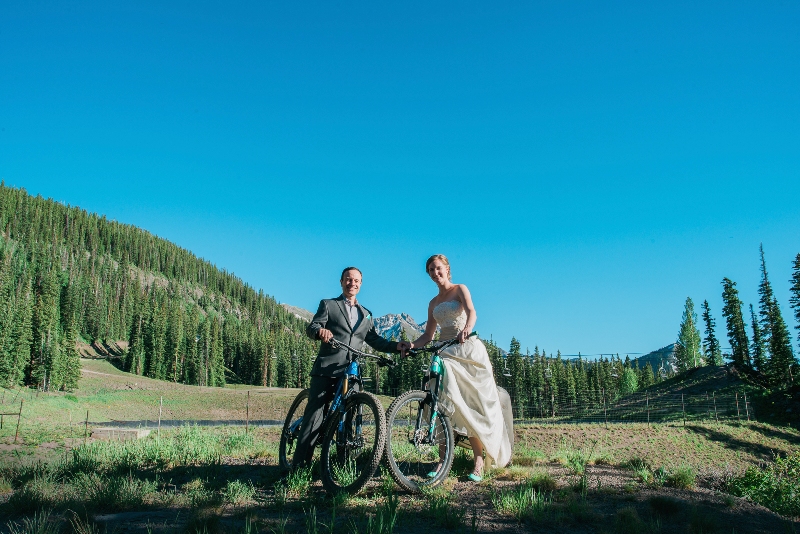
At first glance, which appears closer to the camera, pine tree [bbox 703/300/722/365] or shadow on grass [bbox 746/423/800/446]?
shadow on grass [bbox 746/423/800/446]

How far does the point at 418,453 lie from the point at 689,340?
115240 millimetres

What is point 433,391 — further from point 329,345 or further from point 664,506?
point 664,506

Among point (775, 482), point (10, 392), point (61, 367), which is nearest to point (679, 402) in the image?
point (775, 482)

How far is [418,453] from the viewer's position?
530 centimetres

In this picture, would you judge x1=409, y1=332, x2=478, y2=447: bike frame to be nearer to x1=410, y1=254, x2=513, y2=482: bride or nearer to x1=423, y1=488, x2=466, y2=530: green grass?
x1=410, y1=254, x2=513, y2=482: bride

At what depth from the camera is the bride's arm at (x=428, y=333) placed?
236 inches

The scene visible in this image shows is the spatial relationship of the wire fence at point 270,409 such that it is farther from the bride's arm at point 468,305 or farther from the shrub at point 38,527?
the shrub at point 38,527

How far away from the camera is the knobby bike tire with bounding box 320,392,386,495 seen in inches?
183

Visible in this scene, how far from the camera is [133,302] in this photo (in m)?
133

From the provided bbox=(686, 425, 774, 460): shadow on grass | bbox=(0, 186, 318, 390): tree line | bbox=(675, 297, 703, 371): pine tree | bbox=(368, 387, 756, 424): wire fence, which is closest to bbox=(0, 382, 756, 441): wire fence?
bbox=(368, 387, 756, 424): wire fence

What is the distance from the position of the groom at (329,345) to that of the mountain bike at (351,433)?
13 cm

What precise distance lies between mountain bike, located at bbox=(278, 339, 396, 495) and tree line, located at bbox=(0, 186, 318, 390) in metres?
70.4

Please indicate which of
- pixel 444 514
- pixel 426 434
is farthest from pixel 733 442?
pixel 444 514

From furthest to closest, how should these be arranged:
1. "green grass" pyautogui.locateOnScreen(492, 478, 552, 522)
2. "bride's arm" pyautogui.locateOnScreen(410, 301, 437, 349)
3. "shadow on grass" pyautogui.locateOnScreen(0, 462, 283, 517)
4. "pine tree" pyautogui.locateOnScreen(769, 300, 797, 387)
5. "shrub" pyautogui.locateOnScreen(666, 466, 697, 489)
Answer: "pine tree" pyautogui.locateOnScreen(769, 300, 797, 387)
"bride's arm" pyautogui.locateOnScreen(410, 301, 437, 349)
"shrub" pyautogui.locateOnScreen(666, 466, 697, 489)
"shadow on grass" pyautogui.locateOnScreen(0, 462, 283, 517)
"green grass" pyautogui.locateOnScreen(492, 478, 552, 522)
